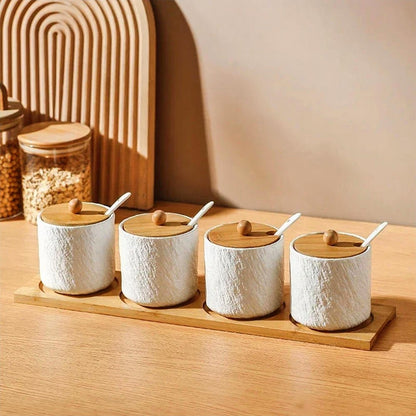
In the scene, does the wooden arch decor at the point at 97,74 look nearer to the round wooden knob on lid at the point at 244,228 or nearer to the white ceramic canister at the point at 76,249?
the white ceramic canister at the point at 76,249

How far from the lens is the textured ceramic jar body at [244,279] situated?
3.47 feet

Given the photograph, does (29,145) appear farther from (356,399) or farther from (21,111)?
(356,399)

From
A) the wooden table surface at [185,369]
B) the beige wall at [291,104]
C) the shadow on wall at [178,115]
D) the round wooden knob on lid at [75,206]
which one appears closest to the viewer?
the wooden table surface at [185,369]

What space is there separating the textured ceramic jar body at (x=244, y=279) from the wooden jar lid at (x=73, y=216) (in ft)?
0.50

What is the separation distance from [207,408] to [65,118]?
0.76 m

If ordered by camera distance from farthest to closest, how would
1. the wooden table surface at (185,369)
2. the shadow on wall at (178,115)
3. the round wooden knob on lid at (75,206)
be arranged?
the shadow on wall at (178,115) → the round wooden knob on lid at (75,206) → the wooden table surface at (185,369)

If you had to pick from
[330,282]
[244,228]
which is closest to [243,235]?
[244,228]

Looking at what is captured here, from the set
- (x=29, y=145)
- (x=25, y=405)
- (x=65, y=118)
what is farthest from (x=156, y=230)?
(x=65, y=118)

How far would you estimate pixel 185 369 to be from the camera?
101cm

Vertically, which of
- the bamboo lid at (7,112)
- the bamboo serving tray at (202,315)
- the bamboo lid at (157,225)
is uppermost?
the bamboo lid at (7,112)

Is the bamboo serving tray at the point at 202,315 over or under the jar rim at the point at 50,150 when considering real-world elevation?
under

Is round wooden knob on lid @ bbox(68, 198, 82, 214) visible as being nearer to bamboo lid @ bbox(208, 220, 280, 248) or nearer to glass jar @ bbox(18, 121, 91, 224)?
bamboo lid @ bbox(208, 220, 280, 248)

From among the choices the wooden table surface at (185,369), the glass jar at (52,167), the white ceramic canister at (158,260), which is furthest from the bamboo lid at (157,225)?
the glass jar at (52,167)

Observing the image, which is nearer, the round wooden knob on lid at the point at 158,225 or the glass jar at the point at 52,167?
the round wooden knob on lid at the point at 158,225
